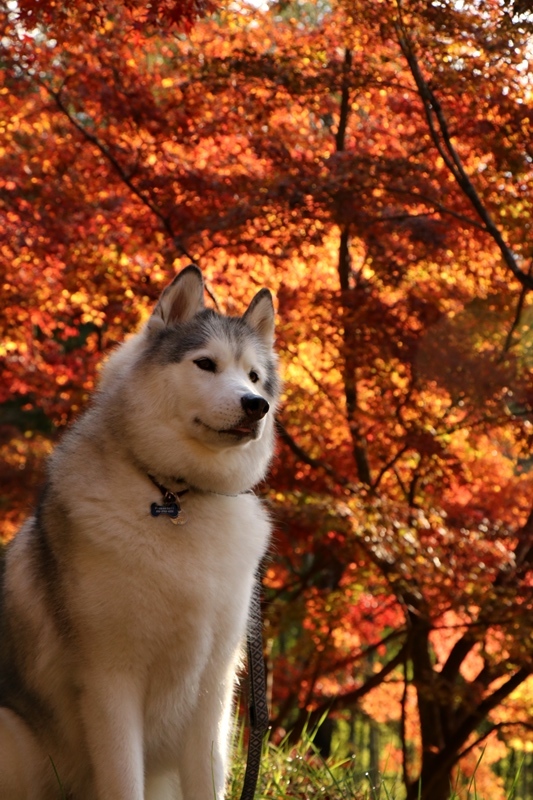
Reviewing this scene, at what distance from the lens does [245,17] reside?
751cm

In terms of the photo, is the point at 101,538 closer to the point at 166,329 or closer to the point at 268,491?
the point at 166,329

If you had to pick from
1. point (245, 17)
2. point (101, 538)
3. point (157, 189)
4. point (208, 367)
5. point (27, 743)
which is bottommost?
point (27, 743)

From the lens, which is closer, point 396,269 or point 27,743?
point 27,743

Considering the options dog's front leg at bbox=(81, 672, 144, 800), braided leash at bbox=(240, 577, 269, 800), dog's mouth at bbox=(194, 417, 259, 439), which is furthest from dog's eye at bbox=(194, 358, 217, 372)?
dog's front leg at bbox=(81, 672, 144, 800)

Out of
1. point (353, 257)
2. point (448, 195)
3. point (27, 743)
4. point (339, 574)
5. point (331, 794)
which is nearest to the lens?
point (27, 743)

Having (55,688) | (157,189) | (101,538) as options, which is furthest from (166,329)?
(157,189)

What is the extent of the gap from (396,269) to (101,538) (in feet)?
15.9

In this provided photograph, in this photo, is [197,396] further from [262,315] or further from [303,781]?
[303,781]

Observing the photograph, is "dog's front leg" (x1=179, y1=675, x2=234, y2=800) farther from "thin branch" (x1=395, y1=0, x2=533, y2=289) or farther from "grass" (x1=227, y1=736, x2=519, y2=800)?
"thin branch" (x1=395, y1=0, x2=533, y2=289)

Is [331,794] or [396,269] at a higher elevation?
[396,269]

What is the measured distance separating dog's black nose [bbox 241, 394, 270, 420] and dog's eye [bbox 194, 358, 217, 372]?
0.21 meters

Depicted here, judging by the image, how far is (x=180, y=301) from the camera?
3.37 m

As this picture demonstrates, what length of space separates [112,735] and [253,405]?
1128 millimetres

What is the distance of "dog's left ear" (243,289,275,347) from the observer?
3.54m
